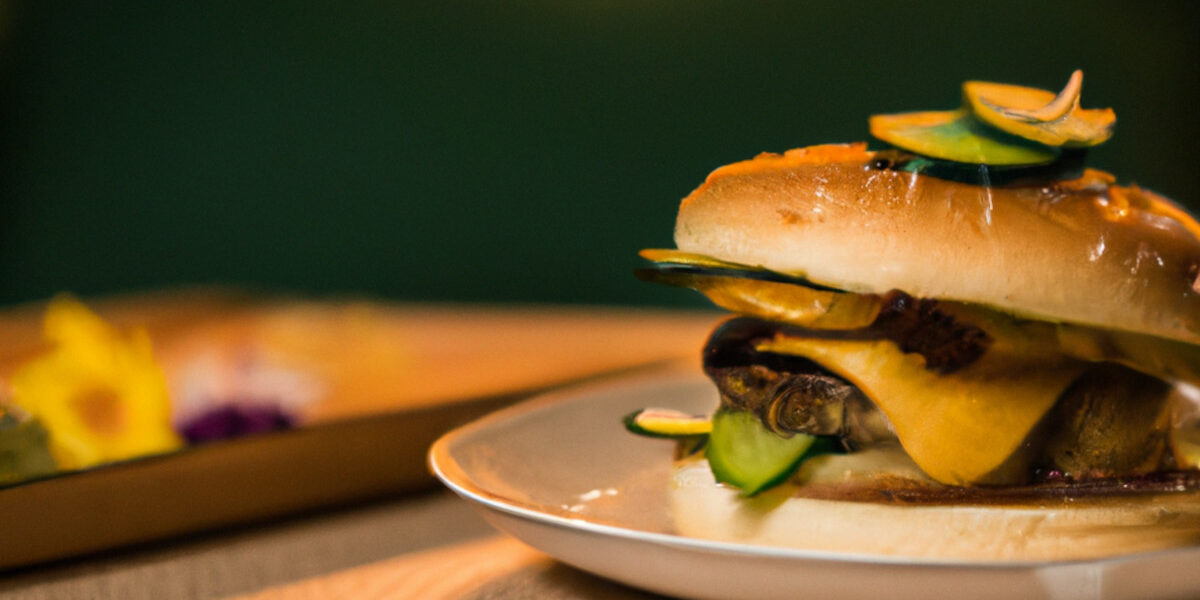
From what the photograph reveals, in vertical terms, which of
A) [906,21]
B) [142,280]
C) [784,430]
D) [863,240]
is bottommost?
[142,280]

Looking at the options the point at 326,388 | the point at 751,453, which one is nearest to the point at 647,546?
the point at 751,453

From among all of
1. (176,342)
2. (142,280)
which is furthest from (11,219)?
(176,342)

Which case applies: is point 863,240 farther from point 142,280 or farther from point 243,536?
point 142,280

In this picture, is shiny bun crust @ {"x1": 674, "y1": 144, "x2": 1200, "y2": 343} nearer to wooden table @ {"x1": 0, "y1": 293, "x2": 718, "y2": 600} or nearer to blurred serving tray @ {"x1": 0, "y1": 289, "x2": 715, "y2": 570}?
wooden table @ {"x1": 0, "y1": 293, "x2": 718, "y2": 600}

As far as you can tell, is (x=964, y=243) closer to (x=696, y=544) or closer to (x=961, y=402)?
(x=961, y=402)

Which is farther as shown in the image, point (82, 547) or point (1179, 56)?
point (1179, 56)

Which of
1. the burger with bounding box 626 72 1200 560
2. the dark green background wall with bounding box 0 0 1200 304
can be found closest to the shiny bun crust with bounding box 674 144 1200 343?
the burger with bounding box 626 72 1200 560

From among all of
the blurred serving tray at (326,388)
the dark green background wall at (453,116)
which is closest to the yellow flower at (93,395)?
the blurred serving tray at (326,388)
